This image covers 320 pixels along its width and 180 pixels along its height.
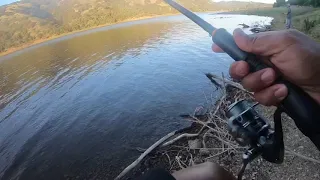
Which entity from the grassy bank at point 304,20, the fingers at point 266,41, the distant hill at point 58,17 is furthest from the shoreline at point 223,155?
the distant hill at point 58,17

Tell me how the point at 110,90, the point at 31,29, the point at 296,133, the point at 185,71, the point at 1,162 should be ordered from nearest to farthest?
the point at 296,133, the point at 1,162, the point at 110,90, the point at 185,71, the point at 31,29

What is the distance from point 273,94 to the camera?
194 cm

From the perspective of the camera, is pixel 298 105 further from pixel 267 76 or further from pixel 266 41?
pixel 266 41

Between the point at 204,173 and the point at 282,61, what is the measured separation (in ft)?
4.89

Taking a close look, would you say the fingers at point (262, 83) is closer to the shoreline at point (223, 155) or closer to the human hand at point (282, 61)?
the human hand at point (282, 61)

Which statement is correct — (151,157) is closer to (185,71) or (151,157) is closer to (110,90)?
(110,90)

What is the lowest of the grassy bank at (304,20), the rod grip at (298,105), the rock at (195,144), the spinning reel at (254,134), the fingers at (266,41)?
the rock at (195,144)

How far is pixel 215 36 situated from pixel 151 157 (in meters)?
8.86

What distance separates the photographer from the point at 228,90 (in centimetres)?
1536

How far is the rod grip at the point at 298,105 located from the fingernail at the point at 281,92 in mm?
26

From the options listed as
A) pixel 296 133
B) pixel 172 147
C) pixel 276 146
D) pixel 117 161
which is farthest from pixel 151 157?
pixel 276 146

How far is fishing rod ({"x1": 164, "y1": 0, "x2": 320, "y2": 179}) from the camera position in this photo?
1792mm

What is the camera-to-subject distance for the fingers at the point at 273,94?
1.88 metres

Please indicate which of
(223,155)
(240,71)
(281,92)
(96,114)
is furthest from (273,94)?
(96,114)
